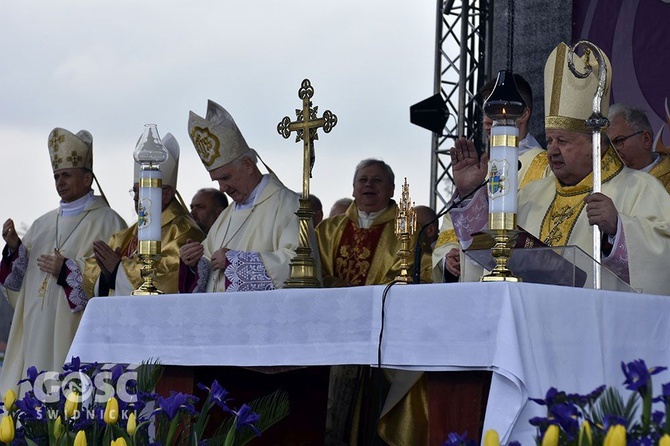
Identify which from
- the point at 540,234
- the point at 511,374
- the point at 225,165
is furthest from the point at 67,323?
the point at 511,374

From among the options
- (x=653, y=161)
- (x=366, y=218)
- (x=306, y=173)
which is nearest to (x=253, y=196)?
(x=366, y=218)

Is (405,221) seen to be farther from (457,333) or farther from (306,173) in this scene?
(457,333)

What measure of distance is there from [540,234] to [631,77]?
303cm

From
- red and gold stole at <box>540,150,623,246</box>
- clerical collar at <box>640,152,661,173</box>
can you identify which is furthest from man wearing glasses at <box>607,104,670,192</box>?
red and gold stole at <box>540,150,623,246</box>

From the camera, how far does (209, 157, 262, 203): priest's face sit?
6.41 meters

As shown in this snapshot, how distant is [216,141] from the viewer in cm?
638

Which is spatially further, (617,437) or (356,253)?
(356,253)

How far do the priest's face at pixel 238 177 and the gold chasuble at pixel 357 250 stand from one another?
23.7 inches

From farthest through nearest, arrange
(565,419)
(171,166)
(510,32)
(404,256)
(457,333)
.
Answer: (510,32) → (171,166) → (404,256) → (457,333) → (565,419)

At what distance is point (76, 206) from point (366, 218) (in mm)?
2031

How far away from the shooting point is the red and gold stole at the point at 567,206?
16.4 feet

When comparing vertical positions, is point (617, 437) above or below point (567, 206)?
below

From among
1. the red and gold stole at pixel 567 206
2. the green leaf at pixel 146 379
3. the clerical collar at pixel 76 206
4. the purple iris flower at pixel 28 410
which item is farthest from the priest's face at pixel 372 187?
the purple iris flower at pixel 28 410

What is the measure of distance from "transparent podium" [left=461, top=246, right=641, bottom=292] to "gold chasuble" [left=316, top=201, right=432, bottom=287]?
234cm
